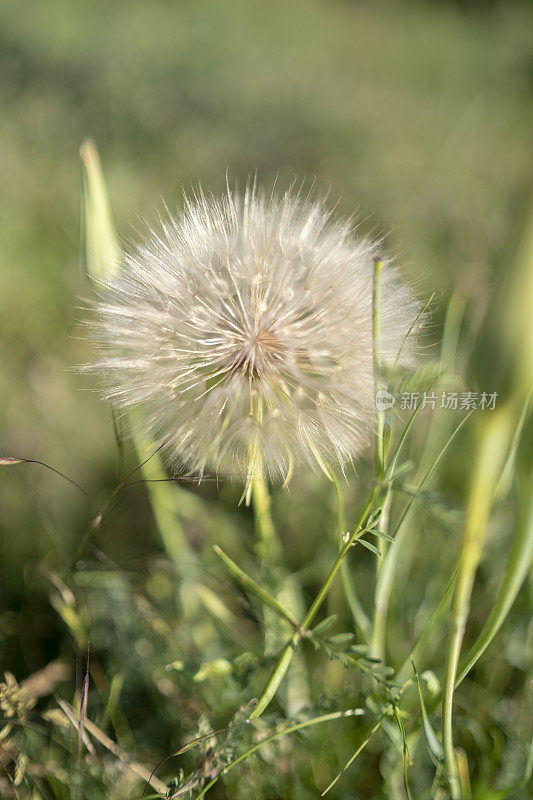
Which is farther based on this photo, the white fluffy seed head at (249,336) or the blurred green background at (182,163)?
the blurred green background at (182,163)

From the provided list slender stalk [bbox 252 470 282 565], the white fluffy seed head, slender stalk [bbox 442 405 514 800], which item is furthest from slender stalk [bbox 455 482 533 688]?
slender stalk [bbox 252 470 282 565]

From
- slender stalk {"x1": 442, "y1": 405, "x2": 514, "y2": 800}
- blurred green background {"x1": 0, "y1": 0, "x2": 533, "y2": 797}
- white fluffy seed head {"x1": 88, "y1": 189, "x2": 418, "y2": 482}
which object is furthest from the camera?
blurred green background {"x1": 0, "y1": 0, "x2": 533, "y2": 797}

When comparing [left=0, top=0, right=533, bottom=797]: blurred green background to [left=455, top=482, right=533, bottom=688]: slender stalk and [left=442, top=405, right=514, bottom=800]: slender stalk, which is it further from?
[left=455, top=482, right=533, bottom=688]: slender stalk

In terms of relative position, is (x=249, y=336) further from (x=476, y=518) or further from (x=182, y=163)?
(x=182, y=163)

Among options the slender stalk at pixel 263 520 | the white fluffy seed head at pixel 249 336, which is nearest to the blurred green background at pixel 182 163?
the white fluffy seed head at pixel 249 336

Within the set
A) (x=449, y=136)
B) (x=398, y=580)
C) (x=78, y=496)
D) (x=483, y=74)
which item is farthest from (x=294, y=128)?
(x=398, y=580)

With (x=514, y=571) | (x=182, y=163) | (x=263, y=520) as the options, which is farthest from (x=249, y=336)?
(x=182, y=163)

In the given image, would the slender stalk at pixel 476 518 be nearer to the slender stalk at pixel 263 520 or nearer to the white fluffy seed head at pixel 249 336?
the white fluffy seed head at pixel 249 336
